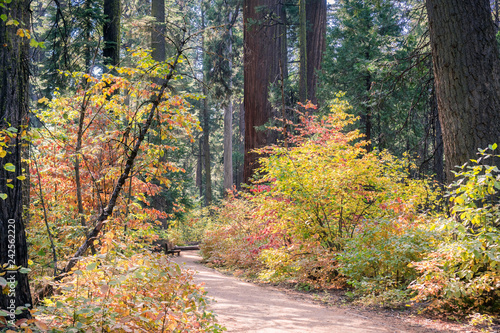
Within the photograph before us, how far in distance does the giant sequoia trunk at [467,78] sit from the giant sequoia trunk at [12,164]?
5.25 meters

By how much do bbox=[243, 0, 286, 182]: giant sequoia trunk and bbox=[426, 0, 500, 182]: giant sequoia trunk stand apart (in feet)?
27.0

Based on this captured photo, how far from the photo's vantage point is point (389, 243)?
18.6 ft

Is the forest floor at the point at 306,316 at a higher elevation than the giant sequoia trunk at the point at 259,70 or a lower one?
lower

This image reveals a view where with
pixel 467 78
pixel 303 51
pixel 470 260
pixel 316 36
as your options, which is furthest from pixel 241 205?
pixel 316 36

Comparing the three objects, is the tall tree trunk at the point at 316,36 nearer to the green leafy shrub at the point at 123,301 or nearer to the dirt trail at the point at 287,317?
the dirt trail at the point at 287,317

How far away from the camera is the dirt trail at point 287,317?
4.28 m

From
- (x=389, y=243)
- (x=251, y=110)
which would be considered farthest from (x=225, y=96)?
(x=389, y=243)

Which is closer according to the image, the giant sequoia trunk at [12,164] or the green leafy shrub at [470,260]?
the giant sequoia trunk at [12,164]

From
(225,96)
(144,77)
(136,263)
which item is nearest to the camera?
(136,263)

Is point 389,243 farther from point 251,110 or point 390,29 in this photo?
point 390,29

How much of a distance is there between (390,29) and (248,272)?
10915 mm

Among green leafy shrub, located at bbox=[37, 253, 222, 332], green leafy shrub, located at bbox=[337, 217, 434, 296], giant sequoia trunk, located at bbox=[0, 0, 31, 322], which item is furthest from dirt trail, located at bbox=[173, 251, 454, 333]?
giant sequoia trunk, located at bbox=[0, 0, 31, 322]

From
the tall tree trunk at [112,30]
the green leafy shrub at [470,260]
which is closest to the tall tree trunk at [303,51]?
the tall tree trunk at [112,30]

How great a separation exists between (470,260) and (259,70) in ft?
35.5
